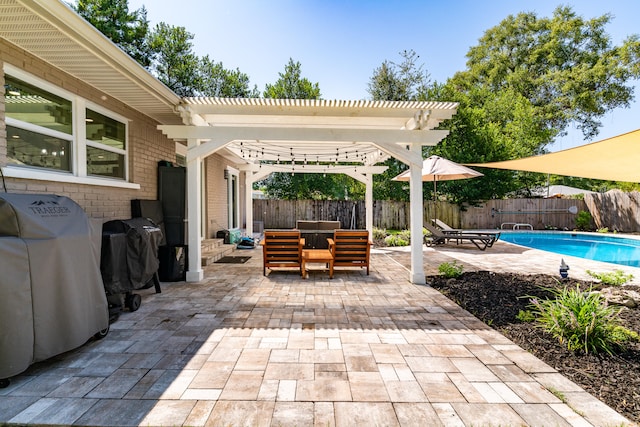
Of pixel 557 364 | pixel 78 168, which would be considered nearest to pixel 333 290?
pixel 557 364

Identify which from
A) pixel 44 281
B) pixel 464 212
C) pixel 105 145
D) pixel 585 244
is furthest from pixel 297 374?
pixel 464 212

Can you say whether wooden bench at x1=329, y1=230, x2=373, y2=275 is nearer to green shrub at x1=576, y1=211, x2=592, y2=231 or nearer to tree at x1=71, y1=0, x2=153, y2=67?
green shrub at x1=576, y1=211, x2=592, y2=231

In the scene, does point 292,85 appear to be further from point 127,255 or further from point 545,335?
point 545,335

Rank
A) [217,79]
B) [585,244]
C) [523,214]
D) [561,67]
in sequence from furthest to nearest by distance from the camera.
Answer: [561,67] < [217,79] < [523,214] < [585,244]

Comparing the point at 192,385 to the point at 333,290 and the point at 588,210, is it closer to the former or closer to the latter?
the point at 333,290

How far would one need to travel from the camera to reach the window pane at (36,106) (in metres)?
3.58

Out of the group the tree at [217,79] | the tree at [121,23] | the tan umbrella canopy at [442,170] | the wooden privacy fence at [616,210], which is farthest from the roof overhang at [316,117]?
the wooden privacy fence at [616,210]

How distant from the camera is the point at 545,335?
340 centimetres

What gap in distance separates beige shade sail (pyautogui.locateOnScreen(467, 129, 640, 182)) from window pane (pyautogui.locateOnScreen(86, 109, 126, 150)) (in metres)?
7.19

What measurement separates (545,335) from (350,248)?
353 cm

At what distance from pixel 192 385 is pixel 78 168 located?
3.71 metres

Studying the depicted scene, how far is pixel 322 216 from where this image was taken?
16.9 m

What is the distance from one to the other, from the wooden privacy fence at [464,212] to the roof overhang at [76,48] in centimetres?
1177

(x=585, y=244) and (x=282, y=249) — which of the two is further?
(x=585, y=244)
